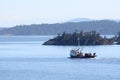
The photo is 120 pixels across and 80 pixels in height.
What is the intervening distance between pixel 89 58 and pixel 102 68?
2108 centimetres

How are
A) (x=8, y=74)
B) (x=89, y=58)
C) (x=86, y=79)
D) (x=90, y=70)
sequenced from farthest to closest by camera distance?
(x=89, y=58), (x=90, y=70), (x=8, y=74), (x=86, y=79)

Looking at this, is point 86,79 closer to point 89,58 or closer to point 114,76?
point 114,76

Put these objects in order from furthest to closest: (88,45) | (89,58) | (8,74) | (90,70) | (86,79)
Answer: (88,45) < (89,58) < (90,70) < (8,74) < (86,79)

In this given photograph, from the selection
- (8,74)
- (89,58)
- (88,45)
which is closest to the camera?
(8,74)

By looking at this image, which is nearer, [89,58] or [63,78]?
[63,78]

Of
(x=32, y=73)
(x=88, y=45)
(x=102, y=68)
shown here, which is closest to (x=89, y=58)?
(x=102, y=68)

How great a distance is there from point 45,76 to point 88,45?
81.6m

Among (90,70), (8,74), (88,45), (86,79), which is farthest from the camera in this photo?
(88,45)

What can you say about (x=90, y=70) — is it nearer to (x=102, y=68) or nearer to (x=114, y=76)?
(x=102, y=68)

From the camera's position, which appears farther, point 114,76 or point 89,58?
point 89,58

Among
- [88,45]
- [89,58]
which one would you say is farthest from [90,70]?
[88,45]

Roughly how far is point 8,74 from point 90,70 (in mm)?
10275

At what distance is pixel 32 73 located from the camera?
6419 centimetres

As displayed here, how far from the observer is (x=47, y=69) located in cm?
7006
